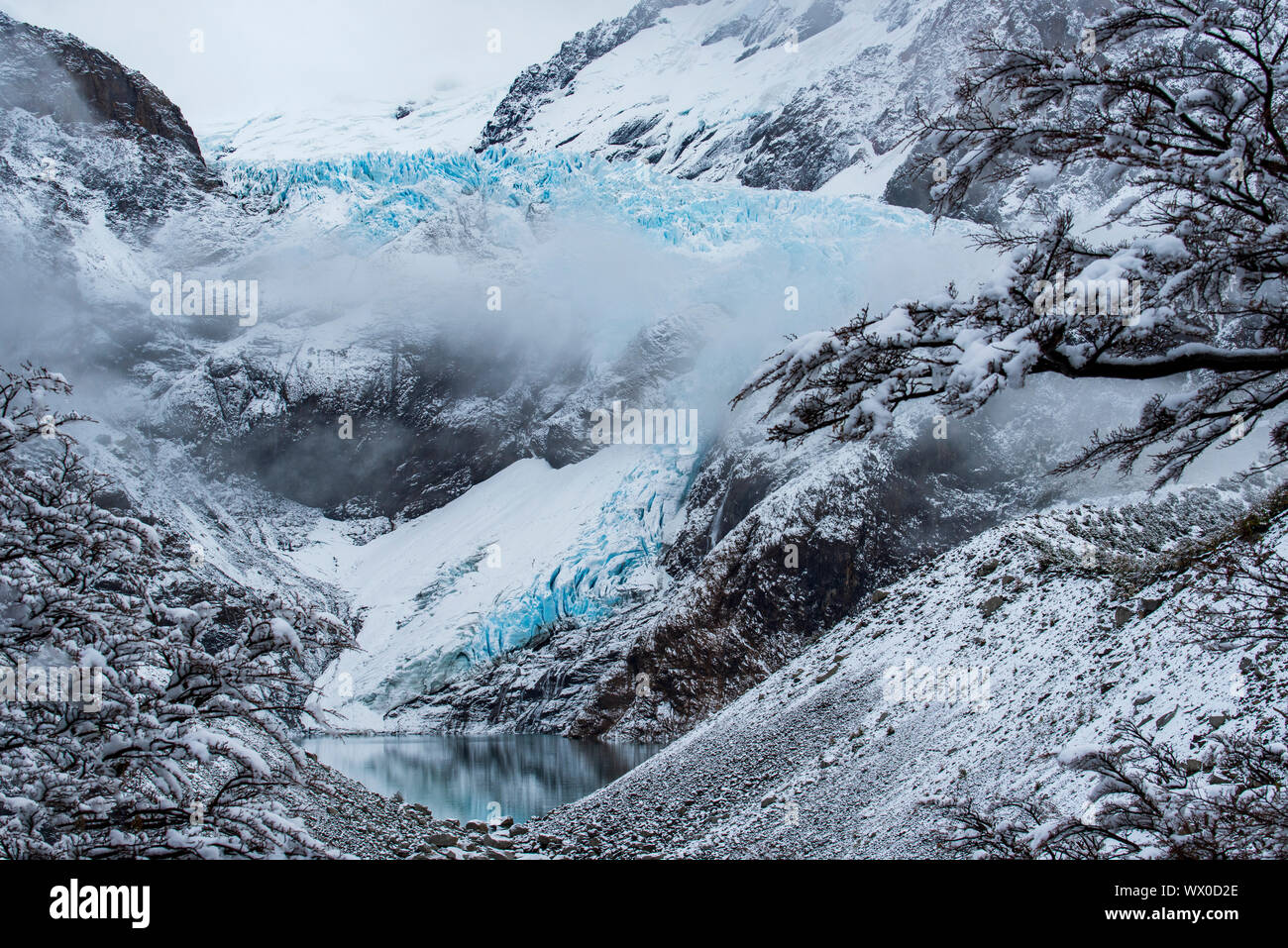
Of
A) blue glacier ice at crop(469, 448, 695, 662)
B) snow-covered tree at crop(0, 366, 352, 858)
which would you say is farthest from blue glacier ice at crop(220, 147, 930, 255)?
snow-covered tree at crop(0, 366, 352, 858)

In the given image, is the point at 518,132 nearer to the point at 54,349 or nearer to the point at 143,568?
the point at 54,349

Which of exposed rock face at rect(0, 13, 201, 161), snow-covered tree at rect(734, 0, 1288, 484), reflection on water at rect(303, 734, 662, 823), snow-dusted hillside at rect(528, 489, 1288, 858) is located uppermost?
exposed rock face at rect(0, 13, 201, 161)

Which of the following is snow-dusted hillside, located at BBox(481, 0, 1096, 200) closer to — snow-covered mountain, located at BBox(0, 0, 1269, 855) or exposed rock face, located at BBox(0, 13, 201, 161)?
snow-covered mountain, located at BBox(0, 0, 1269, 855)

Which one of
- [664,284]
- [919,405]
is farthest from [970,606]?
[664,284]

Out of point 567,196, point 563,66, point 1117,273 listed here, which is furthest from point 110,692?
point 563,66

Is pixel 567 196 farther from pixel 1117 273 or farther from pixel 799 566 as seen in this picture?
pixel 1117 273

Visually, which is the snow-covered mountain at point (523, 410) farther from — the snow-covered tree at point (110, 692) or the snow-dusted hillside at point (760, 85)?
the snow-covered tree at point (110, 692)
